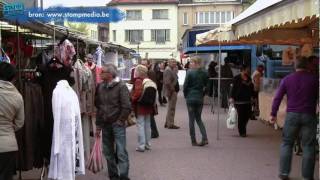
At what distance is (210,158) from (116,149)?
2.72m

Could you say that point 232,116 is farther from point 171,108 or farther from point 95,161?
point 95,161

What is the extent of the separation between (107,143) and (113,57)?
14.5 m

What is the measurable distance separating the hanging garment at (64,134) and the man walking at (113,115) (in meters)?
0.72

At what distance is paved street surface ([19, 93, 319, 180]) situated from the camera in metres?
8.91

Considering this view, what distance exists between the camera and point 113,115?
7.99 meters

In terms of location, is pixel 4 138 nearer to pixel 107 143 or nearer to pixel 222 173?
pixel 107 143

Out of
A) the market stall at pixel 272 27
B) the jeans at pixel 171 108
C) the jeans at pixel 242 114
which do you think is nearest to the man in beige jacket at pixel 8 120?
the market stall at pixel 272 27

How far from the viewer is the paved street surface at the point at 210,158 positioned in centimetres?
891

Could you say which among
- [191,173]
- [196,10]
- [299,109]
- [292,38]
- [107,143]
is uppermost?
[196,10]

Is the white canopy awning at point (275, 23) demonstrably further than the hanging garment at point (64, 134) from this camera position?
Yes

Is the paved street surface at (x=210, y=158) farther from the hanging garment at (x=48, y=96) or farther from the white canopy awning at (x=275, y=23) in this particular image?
the white canopy awning at (x=275, y=23)

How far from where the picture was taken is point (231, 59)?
2691cm

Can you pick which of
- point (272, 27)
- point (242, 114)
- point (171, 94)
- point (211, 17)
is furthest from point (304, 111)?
point (211, 17)

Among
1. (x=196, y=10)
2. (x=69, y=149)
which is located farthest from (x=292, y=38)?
(x=196, y=10)
